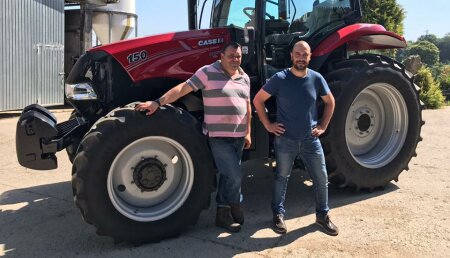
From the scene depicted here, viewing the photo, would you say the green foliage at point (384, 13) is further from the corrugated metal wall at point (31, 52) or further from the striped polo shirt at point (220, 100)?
the striped polo shirt at point (220, 100)

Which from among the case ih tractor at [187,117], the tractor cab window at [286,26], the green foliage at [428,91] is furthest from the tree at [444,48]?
the tractor cab window at [286,26]

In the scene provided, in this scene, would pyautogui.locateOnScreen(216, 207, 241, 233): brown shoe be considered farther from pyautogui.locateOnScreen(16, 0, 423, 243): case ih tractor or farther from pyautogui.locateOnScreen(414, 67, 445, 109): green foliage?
pyautogui.locateOnScreen(414, 67, 445, 109): green foliage

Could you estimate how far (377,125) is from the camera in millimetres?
5234

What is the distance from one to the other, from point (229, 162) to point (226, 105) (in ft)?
1.60

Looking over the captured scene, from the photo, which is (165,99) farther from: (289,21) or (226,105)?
(289,21)

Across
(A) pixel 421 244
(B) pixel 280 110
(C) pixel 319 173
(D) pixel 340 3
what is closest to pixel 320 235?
(C) pixel 319 173

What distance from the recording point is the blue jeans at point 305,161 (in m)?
3.80

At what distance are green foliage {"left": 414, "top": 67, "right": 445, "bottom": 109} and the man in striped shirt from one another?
38.9 feet

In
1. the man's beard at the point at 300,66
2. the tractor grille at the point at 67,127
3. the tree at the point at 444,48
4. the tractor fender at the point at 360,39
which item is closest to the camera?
the man's beard at the point at 300,66

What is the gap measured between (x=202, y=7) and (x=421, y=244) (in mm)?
3553

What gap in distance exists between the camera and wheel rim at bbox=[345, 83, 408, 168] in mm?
4984

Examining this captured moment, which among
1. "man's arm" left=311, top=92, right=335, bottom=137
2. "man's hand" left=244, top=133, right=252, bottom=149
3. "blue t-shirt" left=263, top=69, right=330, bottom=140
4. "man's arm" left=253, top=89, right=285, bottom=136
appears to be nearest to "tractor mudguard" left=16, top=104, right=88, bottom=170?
"man's hand" left=244, top=133, right=252, bottom=149

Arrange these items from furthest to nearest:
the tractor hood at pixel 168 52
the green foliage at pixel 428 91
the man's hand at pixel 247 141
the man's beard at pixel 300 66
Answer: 1. the green foliage at pixel 428 91
2. the tractor hood at pixel 168 52
3. the man's hand at pixel 247 141
4. the man's beard at pixel 300 66

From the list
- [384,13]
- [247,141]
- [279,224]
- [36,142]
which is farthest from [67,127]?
[384,13]
